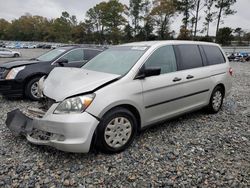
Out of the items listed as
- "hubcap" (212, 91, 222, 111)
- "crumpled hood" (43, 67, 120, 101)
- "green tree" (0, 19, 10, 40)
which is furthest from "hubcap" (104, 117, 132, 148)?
"green tree" (0, 19, 10, 40)

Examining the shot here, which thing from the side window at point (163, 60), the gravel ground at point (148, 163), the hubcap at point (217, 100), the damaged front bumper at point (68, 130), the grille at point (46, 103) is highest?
the side window at point (163, 60)

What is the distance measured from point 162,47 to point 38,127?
234cm

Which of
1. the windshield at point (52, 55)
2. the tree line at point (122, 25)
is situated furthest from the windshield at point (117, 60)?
the tree line at point (122, 25)

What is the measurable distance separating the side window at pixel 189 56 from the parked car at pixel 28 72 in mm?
3391

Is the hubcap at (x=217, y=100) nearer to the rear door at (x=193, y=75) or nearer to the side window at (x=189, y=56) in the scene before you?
the rear door at (x=193, y=75)

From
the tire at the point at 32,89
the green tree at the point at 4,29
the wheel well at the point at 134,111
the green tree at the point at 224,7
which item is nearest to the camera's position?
the wheel well at the point at 134,111

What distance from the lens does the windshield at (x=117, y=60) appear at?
3449 millimetres

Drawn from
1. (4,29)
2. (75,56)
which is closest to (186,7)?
(75,56)

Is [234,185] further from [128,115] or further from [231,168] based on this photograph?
[128,115]

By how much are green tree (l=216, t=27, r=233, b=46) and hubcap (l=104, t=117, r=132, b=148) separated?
46545 mm

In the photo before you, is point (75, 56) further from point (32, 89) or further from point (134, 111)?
point (134, 111)

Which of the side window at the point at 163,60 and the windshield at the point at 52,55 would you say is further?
the windshield at the point at 52,55

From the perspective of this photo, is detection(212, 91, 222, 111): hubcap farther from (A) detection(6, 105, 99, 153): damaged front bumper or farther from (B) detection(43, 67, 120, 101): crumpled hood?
(A) detection(6, 105, 99, 153): damaged front bumper

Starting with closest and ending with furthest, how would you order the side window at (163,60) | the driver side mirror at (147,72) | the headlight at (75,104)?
the headlight at (75,104) < the driver side mirror at (147,72) < the side window at (163,60)
